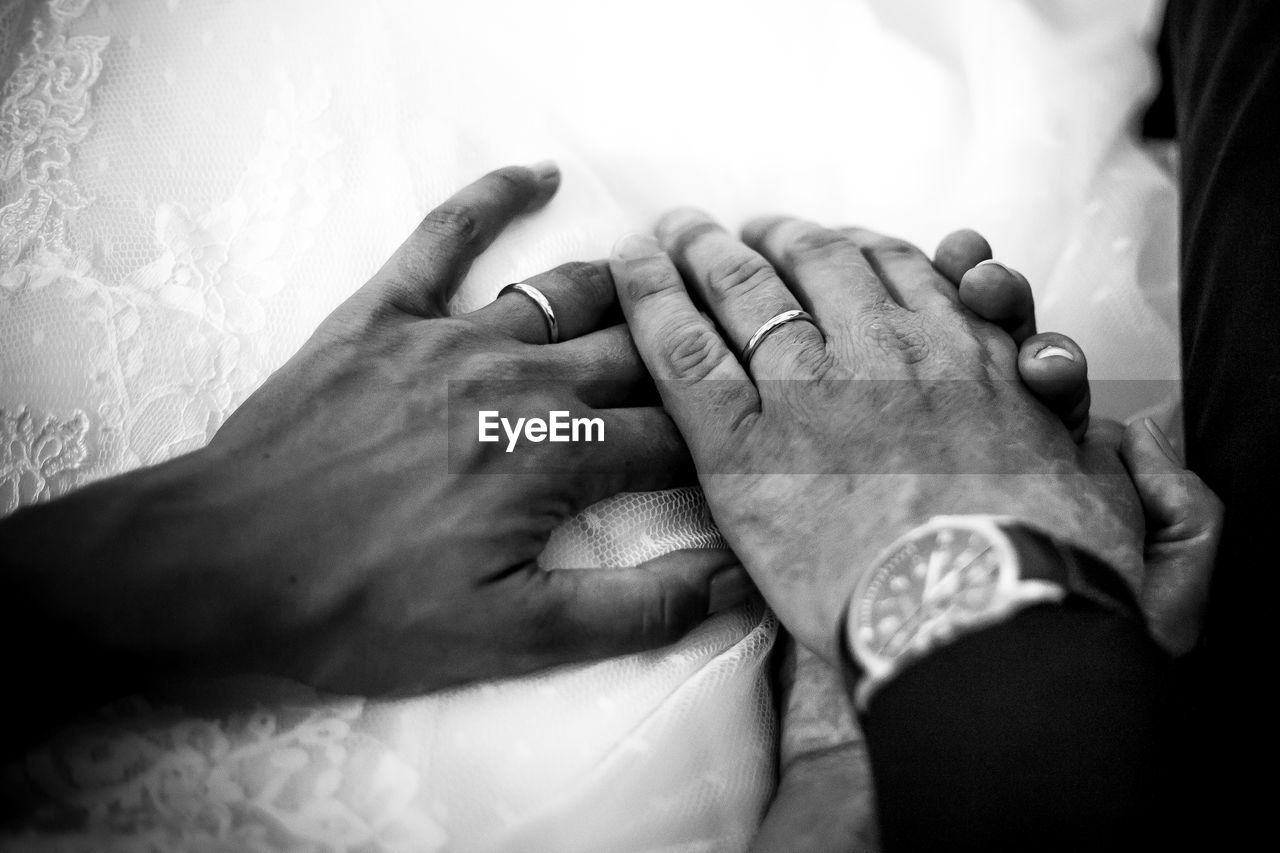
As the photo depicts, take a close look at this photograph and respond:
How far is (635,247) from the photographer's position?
0.89 metres

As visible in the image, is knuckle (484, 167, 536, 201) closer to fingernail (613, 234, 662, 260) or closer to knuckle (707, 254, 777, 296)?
fingernail (613, 234, 662, 260)

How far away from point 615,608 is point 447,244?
40 centimetres

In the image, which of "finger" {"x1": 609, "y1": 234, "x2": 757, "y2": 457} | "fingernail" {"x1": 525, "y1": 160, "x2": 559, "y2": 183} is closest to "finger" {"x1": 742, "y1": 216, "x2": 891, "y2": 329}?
"finger" {"x1": 609, "y1": 234, "x2": 757, "y2": 457}

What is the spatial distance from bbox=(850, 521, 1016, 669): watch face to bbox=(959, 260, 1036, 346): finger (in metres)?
0.26

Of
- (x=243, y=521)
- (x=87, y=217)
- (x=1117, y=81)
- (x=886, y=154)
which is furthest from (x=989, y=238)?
(x=87, y=217)

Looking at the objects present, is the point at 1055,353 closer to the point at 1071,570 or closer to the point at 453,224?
the point at 1071,570

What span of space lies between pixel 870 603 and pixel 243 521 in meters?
0.51

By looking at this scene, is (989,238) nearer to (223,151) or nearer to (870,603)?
(870,603)

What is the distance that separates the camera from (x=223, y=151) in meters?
0.85

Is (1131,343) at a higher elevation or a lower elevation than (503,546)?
lower

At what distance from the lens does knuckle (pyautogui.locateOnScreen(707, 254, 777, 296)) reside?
0.86 metres

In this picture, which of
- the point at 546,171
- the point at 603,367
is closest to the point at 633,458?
the point at 603,367

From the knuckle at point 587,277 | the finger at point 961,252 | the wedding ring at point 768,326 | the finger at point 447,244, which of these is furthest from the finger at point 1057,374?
the finger at point 447,244

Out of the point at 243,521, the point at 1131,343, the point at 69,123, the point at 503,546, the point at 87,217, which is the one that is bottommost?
the point at 1131,343
